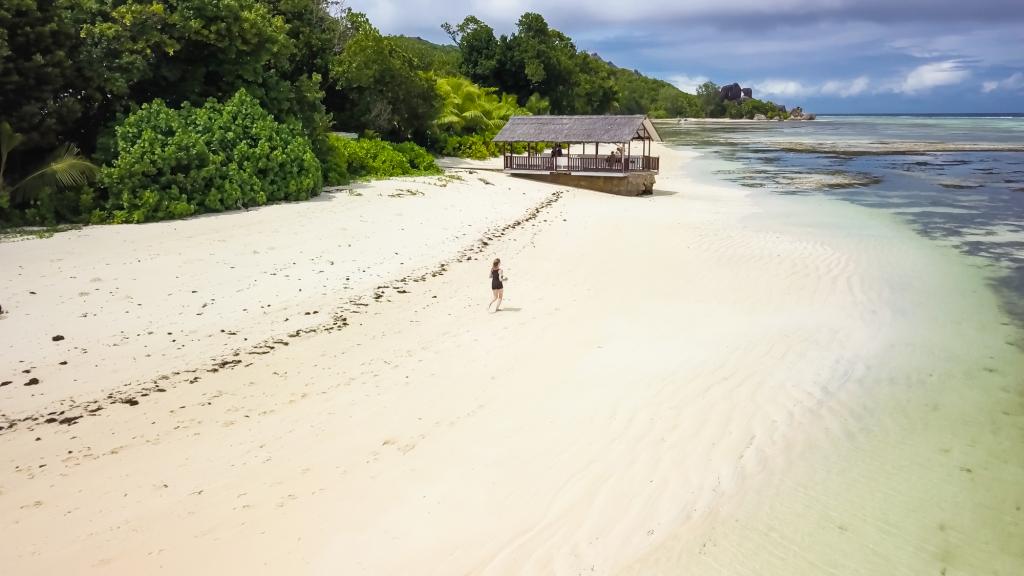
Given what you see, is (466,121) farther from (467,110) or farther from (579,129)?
(579,129)

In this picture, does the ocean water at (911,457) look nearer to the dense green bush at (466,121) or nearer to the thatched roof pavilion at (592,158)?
the thatched roof pavilion at (592,158)

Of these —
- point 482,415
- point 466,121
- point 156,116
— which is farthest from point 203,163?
point 466,121

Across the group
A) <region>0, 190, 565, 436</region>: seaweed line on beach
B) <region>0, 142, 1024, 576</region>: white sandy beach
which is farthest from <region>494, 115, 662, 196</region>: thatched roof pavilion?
<region>0, 190, 565, 436</region>: seaweed line on beach

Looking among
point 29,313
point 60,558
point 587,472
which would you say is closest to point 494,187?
point 29,313

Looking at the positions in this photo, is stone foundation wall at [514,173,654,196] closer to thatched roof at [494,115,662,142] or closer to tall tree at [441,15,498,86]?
thatched roof at [494,115,662,142]

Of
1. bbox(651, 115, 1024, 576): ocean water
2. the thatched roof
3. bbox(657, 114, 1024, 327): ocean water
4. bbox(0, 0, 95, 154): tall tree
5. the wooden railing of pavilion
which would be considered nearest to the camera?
Answer: bbox(651, 115, 1024, 576): ocean water
